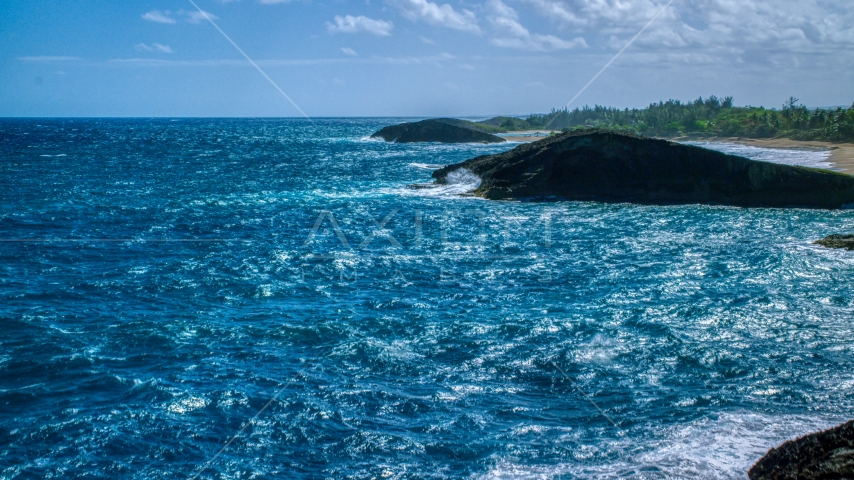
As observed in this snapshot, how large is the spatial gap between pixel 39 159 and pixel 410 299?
70.4 meters

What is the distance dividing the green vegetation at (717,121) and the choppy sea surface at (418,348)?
62943 millimetres

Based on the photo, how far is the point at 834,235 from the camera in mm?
28734

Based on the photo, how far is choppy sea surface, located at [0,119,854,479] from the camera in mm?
11797

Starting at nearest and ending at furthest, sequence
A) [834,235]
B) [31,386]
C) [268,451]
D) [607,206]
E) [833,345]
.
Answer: [268,451] < [31,386] < [833,345] < [834,235] < [607,206]

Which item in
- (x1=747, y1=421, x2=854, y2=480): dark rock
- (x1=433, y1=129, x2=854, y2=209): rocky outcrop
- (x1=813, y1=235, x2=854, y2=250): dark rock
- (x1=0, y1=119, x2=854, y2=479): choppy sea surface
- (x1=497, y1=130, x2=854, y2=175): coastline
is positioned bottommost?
(x1=0, y1=119, x2=854, y2=479): choppy sea surface

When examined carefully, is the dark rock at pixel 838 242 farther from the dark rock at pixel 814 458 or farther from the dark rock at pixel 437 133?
the dark rock at pixel 437 133

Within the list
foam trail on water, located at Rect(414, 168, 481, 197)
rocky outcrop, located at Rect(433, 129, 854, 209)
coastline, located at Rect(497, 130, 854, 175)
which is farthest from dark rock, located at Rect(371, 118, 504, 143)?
rocky outcrop, located at Rect(433, 129, 854, 209)

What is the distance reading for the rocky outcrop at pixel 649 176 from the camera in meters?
39.9

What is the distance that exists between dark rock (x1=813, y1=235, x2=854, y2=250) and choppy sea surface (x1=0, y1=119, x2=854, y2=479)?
1.10 m

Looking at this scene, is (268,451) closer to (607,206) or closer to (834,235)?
(834,235)

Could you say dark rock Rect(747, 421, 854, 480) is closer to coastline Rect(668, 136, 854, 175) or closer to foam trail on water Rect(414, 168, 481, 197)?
foam trail on water Rect(414, 168, 481, 197)

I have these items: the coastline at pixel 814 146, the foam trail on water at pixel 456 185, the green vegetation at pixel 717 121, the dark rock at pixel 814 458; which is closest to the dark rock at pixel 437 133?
the green vegetation at pixel 717 121

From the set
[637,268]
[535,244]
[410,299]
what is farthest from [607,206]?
[410,299]

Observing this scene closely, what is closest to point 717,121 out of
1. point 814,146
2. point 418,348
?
point 814,146
